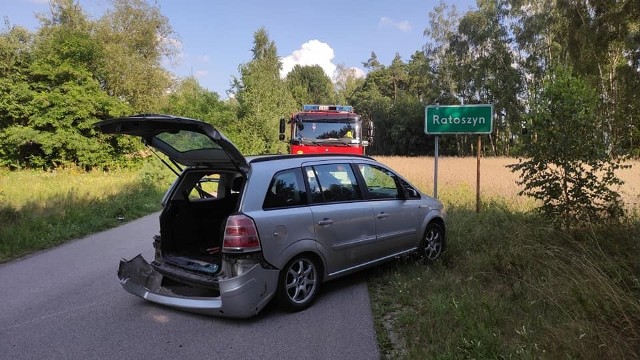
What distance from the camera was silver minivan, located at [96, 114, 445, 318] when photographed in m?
4.69

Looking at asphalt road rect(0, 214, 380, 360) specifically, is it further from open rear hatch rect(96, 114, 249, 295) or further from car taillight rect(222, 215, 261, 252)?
car taillight rect(222, 215, 261, 252)

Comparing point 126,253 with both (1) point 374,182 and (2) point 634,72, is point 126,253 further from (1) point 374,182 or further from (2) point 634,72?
(2) point 634,72

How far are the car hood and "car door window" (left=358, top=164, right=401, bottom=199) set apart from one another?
1.96m

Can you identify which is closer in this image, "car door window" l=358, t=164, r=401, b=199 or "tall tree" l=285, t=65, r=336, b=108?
"car door window" l=358, t=164, r=401, b=199

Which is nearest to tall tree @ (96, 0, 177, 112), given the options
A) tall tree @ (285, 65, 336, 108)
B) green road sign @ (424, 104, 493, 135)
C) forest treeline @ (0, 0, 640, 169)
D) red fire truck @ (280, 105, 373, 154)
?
forest treeline @ (0, 0, 640, 169)

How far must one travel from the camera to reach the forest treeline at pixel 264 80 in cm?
737

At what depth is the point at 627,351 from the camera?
10.6 feet

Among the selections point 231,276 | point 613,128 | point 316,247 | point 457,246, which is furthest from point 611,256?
point 231,276

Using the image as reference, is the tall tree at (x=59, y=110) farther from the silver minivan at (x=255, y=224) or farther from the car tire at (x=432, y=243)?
the car tire at (x=432, y=243)

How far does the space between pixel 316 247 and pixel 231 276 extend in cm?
105

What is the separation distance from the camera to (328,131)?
15.0 metres

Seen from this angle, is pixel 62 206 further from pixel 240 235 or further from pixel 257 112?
pixel 257 112

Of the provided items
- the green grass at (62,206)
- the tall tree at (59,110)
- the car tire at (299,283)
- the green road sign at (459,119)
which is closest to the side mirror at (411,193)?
the car tire at (299,283)

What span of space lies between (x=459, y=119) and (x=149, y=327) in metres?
7.46
